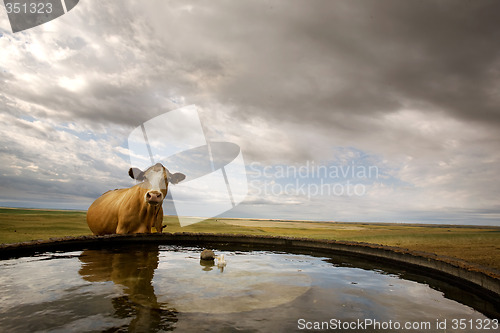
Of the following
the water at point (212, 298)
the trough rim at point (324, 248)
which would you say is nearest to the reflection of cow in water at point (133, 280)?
the water at point (212, 298)

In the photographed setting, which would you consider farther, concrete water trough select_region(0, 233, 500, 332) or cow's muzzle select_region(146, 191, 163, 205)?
cow's muzzle select_region(146, 191, 163, 205)

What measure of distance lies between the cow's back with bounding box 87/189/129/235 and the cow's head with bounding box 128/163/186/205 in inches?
52.5

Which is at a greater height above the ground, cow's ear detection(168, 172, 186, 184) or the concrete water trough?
cow's ear detection(168, 172, 186, 184)

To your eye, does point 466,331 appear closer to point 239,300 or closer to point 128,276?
point 239,300

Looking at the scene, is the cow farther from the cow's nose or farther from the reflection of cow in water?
the reflection of cow in water

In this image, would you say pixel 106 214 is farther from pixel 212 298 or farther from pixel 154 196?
pixel 212 298

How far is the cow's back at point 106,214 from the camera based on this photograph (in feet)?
38.1

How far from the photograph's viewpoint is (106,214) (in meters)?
11.8

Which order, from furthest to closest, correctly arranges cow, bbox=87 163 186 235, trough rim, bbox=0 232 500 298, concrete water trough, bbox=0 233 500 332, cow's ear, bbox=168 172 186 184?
cow's ear, bbox=168 172 186 184, cow, bbox=87 163 186 235, trough rim, bbox=0 232 500 298, concrete water trough, bbox=0 233 500 332

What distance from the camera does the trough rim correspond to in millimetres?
5660

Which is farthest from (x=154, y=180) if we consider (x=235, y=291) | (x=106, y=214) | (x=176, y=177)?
(x=235, y=291)

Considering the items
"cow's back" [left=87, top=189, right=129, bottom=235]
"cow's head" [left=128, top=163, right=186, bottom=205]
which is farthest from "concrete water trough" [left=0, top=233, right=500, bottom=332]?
"cow's back" [left=87, top=189, right=129, bottom=235]

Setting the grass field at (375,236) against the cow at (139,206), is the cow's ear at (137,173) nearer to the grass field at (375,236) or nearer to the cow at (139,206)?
the cow at (139,206)

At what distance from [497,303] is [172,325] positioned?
18.2ft
